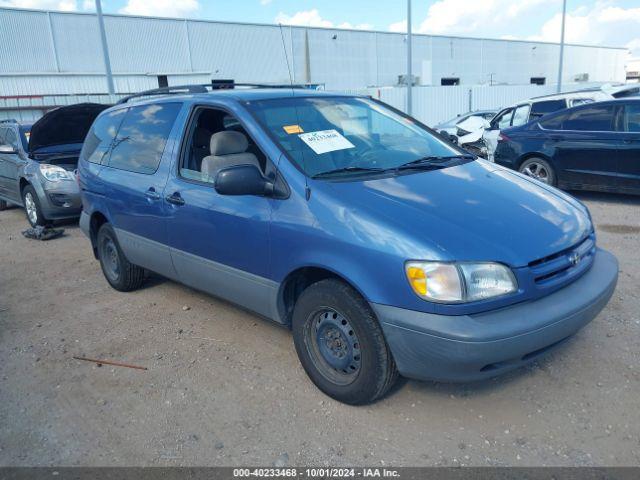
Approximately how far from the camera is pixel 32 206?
830 cm

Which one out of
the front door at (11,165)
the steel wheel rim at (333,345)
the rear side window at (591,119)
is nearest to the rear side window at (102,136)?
the steel wheel rim at (333,345)

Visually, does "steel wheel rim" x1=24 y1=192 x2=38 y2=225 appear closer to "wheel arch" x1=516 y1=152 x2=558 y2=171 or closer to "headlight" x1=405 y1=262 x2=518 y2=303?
"headlight" x1=405 y1=262 x2=518 y2=303

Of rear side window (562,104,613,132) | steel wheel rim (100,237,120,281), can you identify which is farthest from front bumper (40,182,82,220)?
rear side window (562,104,613,132)

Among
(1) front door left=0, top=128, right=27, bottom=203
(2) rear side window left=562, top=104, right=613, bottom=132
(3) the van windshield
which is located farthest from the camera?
(1) front door left=0, top=128, right=27, bottom=203

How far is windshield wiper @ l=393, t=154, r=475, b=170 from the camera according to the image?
347 cm

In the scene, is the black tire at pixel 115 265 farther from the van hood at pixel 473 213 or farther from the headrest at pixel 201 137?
the van hood at pixel 473 213

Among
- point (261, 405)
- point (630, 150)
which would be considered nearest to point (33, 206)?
point (261, 405)

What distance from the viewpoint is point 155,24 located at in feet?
106

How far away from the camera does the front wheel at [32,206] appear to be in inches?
318

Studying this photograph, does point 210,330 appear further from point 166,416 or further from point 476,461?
point 476,461

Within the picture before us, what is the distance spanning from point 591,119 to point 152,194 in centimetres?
665

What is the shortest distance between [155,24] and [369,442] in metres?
34.4

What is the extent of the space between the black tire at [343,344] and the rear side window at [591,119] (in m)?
6.43

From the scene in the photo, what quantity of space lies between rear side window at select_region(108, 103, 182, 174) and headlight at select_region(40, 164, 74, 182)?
371 cm
